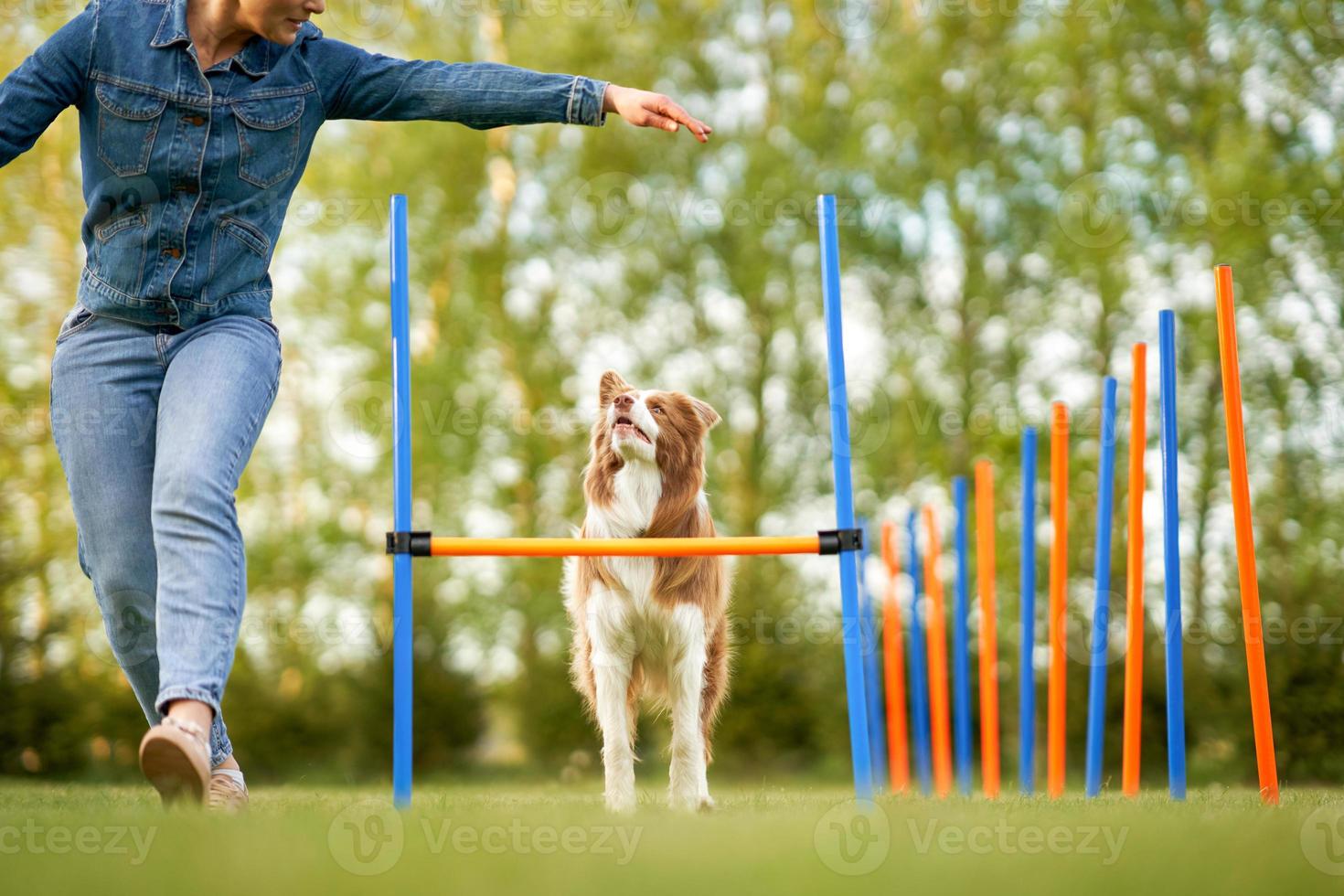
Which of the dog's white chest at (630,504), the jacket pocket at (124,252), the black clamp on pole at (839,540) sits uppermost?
the jacket pocket at (124,252)

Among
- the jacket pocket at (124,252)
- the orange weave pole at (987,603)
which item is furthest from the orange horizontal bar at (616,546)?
the orange weave pole at (987,603)

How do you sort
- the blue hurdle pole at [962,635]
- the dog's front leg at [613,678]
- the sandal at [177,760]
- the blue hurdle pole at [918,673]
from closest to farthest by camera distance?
the sandal at [177,760]
the dog's front leg at [613,678]
the blue hurdle pole at [962,635]
the blue hurdle pole at [918,673]

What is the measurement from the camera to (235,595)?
8.83 feet

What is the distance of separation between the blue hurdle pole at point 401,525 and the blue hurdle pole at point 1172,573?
2.29 metres

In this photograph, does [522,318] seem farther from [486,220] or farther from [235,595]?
[235,595]

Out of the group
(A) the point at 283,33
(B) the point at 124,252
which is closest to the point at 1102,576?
(A) the point at 283,33

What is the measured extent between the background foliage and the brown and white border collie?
6.63 meters

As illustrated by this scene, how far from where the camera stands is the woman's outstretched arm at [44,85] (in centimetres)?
270

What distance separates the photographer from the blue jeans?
2588mm

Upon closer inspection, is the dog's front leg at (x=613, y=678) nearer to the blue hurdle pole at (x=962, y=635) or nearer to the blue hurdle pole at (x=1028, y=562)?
the blue hurdle pole at (x=1028, y=562)

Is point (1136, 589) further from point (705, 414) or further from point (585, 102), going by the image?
point (585, 102)

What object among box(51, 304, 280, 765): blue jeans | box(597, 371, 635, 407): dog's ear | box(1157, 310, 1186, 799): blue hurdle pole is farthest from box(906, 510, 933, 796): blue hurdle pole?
box(51, 304, 280, 765): blue jeans

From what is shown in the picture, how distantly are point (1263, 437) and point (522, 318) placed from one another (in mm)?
7098

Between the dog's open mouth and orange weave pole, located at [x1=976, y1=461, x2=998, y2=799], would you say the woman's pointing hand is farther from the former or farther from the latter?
orange weave pole, located at [x1=976, y1=461, x2=998, y2=799]
